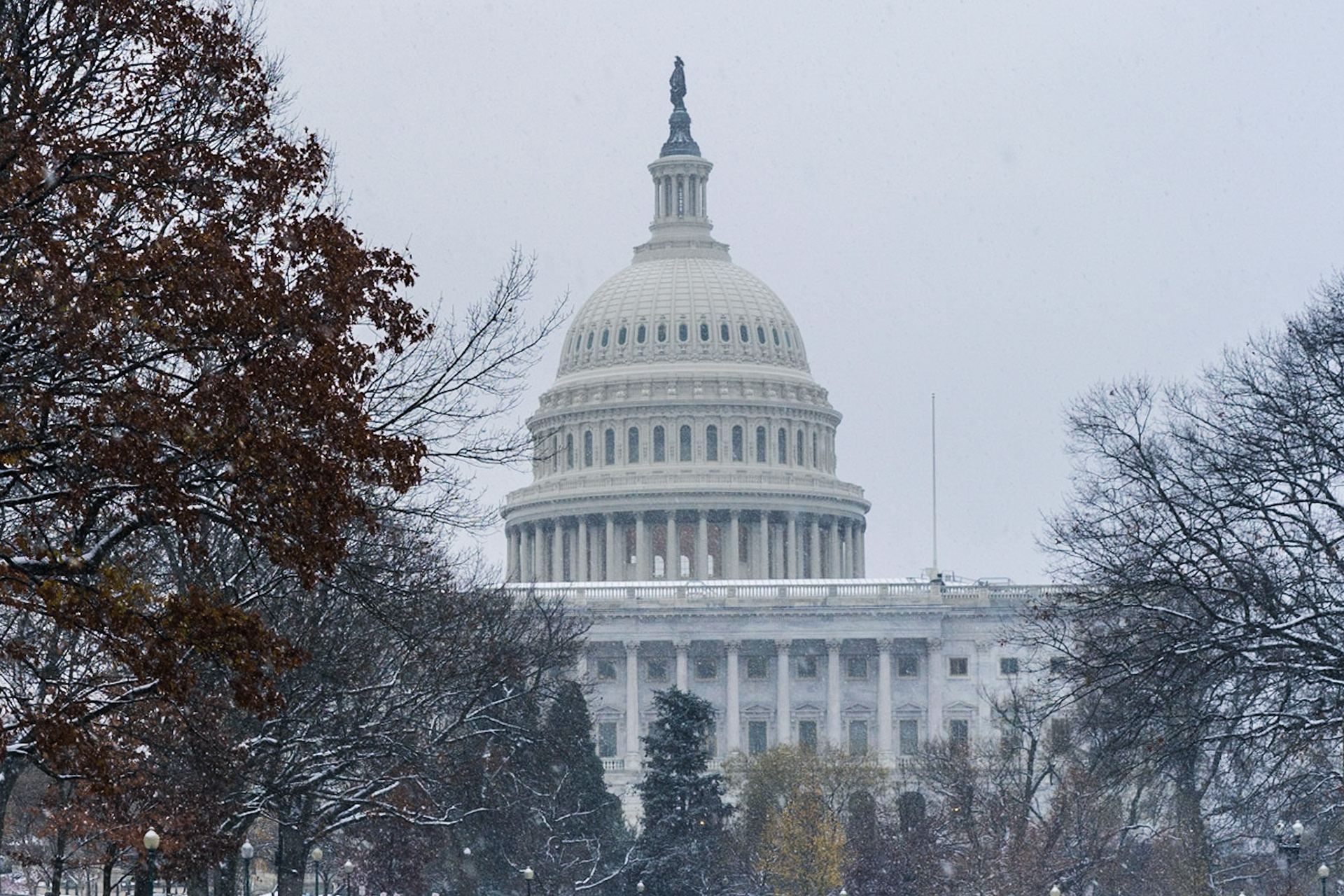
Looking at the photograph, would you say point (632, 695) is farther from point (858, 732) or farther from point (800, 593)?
point (858, 732)

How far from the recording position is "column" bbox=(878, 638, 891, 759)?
6845 inches

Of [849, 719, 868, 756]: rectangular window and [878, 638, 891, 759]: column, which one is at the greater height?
[878, 638, 891, 759]: column

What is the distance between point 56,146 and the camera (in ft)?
76.9

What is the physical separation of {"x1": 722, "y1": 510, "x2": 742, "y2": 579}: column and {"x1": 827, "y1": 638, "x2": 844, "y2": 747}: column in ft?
70.3

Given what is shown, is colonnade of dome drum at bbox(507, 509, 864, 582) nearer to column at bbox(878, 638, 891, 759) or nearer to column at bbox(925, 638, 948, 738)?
column at bbox(878, 638, 891, 759)

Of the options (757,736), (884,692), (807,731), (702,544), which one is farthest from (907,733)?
(702,544)

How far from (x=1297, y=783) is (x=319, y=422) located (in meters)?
22.7

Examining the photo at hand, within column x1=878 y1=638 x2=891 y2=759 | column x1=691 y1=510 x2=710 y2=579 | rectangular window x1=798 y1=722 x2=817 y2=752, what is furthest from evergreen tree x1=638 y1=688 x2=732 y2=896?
column x1=691 y1=510 x2=710 y2=579

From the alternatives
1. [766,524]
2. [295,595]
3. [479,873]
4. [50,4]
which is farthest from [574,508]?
[50,4]

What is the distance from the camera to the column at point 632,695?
173250 millimetres

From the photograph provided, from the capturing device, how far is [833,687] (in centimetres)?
17500

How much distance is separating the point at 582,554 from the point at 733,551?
35.8 feet

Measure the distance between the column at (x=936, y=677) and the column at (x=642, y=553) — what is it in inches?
1107

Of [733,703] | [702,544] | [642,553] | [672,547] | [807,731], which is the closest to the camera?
[807,731]
